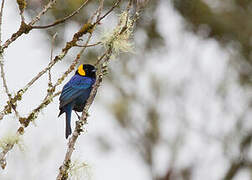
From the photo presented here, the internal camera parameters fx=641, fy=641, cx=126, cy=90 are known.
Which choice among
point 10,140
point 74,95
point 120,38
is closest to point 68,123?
point 74,95

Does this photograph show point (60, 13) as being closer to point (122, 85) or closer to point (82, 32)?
point (122, 85)

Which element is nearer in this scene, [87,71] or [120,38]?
[120,38]

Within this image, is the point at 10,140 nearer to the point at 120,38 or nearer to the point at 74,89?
the point at 120,38

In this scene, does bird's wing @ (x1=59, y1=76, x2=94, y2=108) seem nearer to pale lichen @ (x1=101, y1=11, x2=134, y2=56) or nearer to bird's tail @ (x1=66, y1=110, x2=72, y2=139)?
bird's tail @ (x1=66, y1=110, x2=72, y2=139)

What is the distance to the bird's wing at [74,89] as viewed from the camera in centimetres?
428

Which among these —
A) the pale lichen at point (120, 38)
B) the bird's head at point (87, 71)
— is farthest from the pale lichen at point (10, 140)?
the bird's head at point (87, 71)

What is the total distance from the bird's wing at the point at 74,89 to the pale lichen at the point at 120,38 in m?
1.18

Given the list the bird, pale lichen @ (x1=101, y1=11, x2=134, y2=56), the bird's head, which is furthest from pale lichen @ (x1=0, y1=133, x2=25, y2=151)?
the bird's head

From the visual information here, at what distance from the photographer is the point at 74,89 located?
4363mm

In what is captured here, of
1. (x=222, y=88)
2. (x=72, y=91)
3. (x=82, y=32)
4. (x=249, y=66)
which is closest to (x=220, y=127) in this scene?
(x=222, y=88)

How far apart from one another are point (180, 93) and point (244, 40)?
4.82 feet

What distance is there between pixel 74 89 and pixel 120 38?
4.30 feet

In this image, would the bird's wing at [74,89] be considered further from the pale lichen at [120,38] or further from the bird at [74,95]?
the pale lichen at [120,38]

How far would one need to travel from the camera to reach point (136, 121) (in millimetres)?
10680
